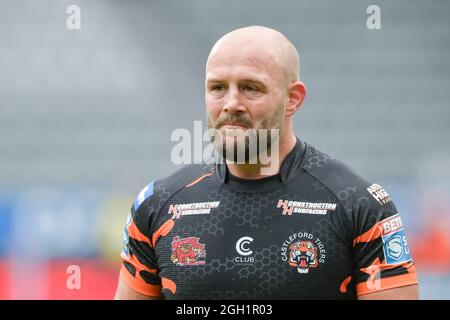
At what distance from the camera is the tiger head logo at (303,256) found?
107 inches

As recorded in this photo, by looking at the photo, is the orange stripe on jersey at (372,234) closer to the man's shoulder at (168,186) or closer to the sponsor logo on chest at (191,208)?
the sponsor logo on chest at (191,208)

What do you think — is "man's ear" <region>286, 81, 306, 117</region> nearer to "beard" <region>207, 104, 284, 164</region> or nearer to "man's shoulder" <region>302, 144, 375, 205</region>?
"beard" <region>207, 104, 284, 164</region>

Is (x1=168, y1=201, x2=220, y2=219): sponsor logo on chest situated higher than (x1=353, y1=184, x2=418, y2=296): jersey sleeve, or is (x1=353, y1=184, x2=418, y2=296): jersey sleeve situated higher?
(x1=168, y1=201, x2=220, y2=219): sponsor logo on chest

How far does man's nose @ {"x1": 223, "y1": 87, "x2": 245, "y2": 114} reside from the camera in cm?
272

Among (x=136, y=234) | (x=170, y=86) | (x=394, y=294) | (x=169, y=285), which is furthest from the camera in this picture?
(x=170, y=86)

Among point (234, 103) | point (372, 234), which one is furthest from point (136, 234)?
point (372, 234)

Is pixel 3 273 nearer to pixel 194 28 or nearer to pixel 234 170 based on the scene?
pixel 194 28

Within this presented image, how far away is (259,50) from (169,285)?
0.89 m

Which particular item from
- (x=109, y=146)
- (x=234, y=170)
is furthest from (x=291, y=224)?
(x=109, y=146)

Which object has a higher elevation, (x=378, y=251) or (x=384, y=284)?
(x=378, y=251)

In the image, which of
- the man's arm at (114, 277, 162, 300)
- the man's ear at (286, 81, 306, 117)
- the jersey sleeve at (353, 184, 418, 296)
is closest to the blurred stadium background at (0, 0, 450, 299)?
the man's arm at (114, 277, 162, 300)

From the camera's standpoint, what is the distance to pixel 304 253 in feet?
8.93

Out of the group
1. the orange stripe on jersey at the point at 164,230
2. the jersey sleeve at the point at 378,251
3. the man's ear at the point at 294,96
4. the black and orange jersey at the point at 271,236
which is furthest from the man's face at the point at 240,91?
the jersey sleeve at the point at 378,251

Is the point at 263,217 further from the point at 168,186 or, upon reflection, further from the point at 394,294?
the point at 394,294
